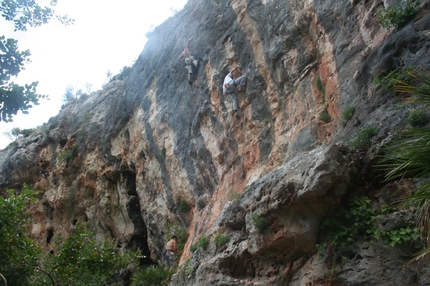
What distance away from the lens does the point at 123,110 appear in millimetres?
19984

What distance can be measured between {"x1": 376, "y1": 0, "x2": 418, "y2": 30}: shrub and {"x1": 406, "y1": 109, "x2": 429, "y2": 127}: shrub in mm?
2317

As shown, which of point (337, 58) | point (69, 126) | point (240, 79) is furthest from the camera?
point (69, 126)

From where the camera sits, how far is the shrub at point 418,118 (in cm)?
611

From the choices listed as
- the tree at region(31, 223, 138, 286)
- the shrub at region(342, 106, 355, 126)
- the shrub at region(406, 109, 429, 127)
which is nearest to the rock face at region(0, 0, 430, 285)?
the shrub at region(342, 106, 355, 126)

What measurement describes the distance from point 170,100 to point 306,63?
731cm

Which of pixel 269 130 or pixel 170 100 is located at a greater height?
pixel 170 100

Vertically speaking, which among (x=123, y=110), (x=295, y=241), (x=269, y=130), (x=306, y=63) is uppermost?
(x=123, y=110)

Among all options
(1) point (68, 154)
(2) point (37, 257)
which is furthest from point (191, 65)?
(1) point (68, 154)

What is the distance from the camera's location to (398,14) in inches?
298

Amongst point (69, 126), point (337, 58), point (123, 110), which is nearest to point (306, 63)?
point (337, 58)

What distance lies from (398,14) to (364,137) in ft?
8.69

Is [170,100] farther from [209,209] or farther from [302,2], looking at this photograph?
[302,2]

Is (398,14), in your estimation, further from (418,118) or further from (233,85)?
(233,85)

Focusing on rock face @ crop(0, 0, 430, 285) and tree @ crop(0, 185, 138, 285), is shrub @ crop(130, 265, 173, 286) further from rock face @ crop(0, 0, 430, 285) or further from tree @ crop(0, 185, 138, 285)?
tree @ crop(0, 185, 138, 285)
